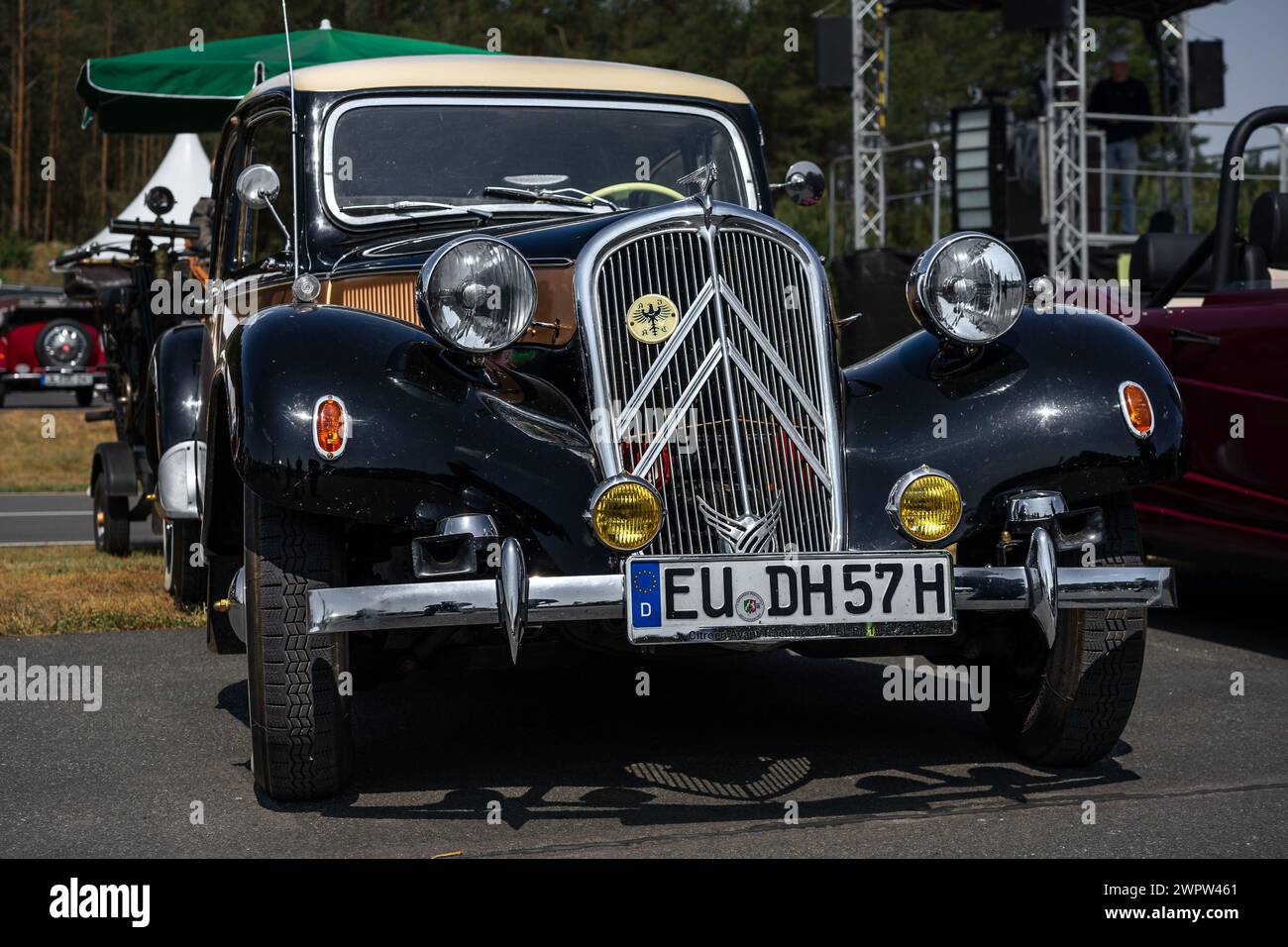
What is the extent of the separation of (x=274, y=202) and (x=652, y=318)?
180 cm

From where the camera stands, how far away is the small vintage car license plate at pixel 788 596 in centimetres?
A: 353

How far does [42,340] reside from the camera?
20578 millimetres

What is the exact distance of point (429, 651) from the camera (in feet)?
12.9

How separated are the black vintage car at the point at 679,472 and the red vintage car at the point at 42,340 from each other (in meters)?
17.2

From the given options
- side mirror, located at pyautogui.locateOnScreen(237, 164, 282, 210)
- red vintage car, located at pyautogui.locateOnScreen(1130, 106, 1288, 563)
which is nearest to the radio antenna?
side mirror, located at pyautogui.locateOnScreen(237, 164, 282, 210)

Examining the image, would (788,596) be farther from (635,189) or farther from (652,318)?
(635,189)

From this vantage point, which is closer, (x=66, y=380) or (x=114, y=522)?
(x=114, y=522)

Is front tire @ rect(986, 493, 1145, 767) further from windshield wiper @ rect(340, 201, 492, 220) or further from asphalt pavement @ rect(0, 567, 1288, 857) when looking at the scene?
windshield wiper @ rect(340, 201, 492, 220)

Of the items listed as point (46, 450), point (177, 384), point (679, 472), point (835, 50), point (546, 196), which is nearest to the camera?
point (679, 472)

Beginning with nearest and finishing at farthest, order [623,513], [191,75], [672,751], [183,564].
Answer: [623,513] → [672,751] → [183,564] → [191,75]

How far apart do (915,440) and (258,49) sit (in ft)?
22.7

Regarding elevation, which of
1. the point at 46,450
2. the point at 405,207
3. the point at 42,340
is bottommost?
the point at 46,450

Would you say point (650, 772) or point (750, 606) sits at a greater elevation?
point (750, 606)

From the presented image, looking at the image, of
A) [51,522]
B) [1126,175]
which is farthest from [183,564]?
[1126,175]
